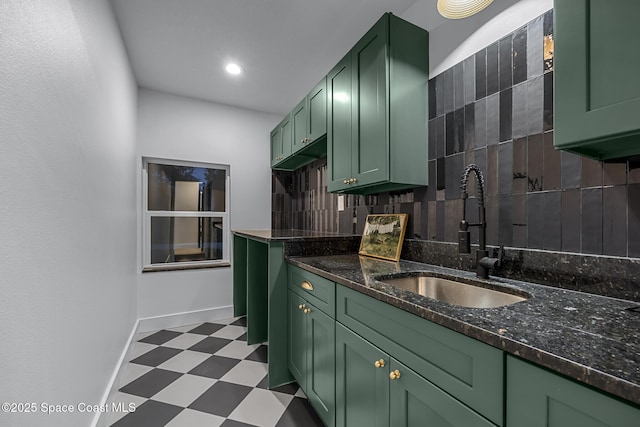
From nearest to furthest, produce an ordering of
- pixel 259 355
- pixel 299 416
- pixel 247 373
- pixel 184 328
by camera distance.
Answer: pixel 299 416 → pixel 247 373 → pixel 259 355 → pixel 184 328

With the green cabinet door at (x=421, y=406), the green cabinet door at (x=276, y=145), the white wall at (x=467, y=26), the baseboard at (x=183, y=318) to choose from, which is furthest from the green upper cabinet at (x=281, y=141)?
the green cabinet door at (x=421, y=406)

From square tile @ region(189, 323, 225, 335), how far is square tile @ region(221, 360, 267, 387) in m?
0.80

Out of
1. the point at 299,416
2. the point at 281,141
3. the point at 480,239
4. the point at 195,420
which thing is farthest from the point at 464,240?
the point at 281,141

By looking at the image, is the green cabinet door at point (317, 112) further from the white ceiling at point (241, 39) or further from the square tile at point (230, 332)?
the square tile at point (230, 332)

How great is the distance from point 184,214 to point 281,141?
4.72ft

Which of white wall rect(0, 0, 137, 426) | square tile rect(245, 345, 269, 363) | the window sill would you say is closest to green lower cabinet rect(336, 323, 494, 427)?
white wall rect(0, 0, 137, 426)

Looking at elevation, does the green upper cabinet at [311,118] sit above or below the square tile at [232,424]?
above

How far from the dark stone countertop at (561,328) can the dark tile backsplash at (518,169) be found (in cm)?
24

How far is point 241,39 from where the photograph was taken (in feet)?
→ 6.84

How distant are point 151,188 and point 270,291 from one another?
6.95ft

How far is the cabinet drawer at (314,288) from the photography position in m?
1.33

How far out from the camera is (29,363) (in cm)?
80

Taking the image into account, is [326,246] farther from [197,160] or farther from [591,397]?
[197,160]

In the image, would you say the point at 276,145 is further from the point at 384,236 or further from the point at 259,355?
the point at 259,355
